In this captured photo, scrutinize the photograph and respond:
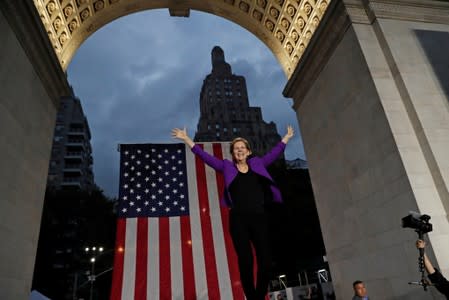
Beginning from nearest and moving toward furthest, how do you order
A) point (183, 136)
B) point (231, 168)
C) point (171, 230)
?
point (231, 168)
point (183, 136)
point (171, 230)

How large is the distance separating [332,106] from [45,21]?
10049mm

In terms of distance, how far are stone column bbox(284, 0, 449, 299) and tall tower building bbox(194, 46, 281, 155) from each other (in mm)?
81955

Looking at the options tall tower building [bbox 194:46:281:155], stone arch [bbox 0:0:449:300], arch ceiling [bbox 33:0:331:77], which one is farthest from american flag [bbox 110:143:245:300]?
tall tower building [bbox 194:46:281:155]

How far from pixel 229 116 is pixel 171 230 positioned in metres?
97.1

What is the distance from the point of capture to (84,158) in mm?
76000

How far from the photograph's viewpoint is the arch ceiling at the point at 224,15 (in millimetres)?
12148

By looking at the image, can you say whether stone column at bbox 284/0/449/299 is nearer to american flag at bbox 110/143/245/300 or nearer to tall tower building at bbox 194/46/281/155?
american flag at bbox 110/143/245/300

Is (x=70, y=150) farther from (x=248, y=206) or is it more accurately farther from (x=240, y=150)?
(x=248, y=206)

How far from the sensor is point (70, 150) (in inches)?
2872

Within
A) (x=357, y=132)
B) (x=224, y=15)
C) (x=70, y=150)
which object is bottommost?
(x=357, y=132)

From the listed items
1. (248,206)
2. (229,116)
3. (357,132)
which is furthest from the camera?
(229,116)

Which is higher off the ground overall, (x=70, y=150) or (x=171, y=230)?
(x=70, y=150)

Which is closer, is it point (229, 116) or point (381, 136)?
point (381, 136)

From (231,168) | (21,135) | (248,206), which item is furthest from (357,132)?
(21,135)
